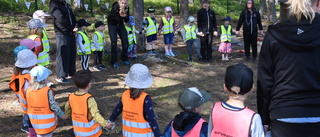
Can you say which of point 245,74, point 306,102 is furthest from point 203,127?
point 306,102

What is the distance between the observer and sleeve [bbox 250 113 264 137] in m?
2.67

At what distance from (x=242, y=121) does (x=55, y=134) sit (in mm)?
3338

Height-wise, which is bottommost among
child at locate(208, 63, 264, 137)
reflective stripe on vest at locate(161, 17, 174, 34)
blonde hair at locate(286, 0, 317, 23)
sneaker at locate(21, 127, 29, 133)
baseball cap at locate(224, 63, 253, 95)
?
sneaker at locate(21, 127, 29, 133)

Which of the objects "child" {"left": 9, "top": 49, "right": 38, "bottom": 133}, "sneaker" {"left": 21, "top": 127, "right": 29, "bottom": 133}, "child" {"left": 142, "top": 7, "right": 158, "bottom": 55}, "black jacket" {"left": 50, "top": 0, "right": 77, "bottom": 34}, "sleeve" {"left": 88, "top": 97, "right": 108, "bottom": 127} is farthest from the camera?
"child" {"left": 142, "top": 7, "right": 158, "bottom": 55}

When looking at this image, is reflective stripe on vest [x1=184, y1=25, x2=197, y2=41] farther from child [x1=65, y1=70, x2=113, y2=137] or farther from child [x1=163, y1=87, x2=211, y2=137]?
child [x1=163, y1=87, x2=211, y2=137]

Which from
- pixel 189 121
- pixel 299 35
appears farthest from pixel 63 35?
pixel 299 35

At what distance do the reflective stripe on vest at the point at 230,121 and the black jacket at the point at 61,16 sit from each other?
17.1 ft

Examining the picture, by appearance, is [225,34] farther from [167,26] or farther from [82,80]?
[82,80]

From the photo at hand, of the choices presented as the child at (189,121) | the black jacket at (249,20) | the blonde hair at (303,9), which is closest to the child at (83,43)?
the black jacket at (249,20)

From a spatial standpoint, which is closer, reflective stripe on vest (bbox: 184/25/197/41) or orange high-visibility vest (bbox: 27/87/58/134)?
orange high-visibility vest (bbox: 27/87/58/134)

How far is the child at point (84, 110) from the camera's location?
396cm

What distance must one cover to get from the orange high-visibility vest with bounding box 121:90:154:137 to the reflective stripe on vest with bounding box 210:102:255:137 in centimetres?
113

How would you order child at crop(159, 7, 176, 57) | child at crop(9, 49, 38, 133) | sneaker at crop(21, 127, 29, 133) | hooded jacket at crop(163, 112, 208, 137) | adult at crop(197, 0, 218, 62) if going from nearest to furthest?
hooded jacket at crop(163, 112, 208, 137)
child at crop(9, 49, 38, 133)
sneaker at crop(21, 127, 29, 133)
adult at crop(197, 0, 218, 62)
child at crop(159, 7, 176, 57)

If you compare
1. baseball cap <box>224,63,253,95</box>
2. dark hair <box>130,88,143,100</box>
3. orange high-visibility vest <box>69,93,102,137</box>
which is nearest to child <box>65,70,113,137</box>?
orange high-visibility vest <box>69,93,102,137</box>
